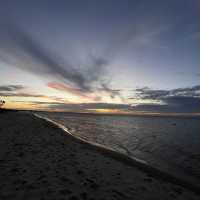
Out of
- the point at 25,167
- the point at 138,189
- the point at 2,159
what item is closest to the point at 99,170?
the point at 138,189

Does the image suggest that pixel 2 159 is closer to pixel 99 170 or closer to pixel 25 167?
pixel 25 167

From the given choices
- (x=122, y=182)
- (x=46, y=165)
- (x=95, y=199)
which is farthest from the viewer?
(x=46, y=165)

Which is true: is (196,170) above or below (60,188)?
below

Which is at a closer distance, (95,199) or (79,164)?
(95,199)

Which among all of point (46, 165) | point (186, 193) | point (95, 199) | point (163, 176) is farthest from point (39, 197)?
point (163, 176)

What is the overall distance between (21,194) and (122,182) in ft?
16.6

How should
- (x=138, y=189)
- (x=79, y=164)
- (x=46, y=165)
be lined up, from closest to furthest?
1. (x=138, y=189)
2. (x=46, y=165)
3. (x=79, y=164)

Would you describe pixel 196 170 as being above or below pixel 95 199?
below

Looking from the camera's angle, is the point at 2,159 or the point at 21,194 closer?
the point at 21,194

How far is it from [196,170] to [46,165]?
12.4 metres

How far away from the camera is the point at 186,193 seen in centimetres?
867

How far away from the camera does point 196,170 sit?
13.8 metres

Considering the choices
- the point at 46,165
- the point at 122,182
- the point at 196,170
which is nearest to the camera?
the point at 122,182

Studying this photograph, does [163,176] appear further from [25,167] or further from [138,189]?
[25,167]
